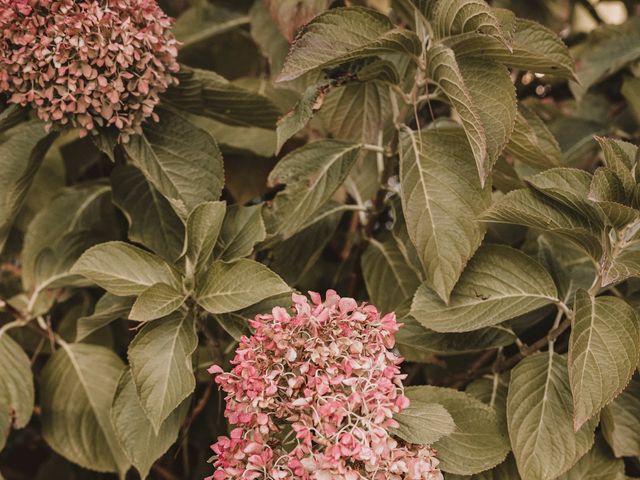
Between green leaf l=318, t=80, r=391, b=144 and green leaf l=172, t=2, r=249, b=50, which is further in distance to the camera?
green leaf l=172, t=2, r=249, b=50

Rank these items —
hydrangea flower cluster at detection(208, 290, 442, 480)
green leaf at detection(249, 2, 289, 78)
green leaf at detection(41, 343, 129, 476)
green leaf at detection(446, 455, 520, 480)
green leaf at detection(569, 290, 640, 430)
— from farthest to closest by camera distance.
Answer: green leaf at detection(249, 2, 289, 78) < green leaf at detection(41, 343, 129, 476) < green leaf at detection(446, 455, 520, 480) < green leaf at detection(569, 290, 640, 430) < hydrangea flower cluster at detection(208, 290, 442, 480)

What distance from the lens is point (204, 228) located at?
846 millimetres

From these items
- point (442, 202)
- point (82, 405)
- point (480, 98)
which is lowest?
point (82, 405)

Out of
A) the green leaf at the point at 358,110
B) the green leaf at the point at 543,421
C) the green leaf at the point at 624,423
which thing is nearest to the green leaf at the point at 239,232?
the green leaf at the point at 358,110

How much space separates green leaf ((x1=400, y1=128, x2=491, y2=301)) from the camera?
32.8 inches

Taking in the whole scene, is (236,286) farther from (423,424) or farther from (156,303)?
(423,424)

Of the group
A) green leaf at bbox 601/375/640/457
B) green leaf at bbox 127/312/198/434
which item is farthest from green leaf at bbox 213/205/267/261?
green leaf at bbox 601/375/640/457

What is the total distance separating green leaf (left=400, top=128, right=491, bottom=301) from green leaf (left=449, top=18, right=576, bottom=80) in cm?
11

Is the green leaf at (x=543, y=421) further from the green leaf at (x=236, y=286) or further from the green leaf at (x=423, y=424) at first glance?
the green leaf at (x=236, y=286)

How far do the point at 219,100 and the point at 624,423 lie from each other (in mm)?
647

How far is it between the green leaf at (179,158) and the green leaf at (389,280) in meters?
0.24

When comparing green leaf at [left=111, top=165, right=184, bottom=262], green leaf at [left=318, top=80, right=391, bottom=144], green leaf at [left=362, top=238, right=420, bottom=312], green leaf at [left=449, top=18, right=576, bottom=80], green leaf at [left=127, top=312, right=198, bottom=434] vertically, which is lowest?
green leaf at [left=362, top=238, right=420, bottom=312]

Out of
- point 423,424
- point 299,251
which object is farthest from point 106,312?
point 423,424

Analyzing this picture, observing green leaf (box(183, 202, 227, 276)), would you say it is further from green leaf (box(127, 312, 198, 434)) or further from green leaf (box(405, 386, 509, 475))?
green leaf (box(405, 386, 509, 475))
